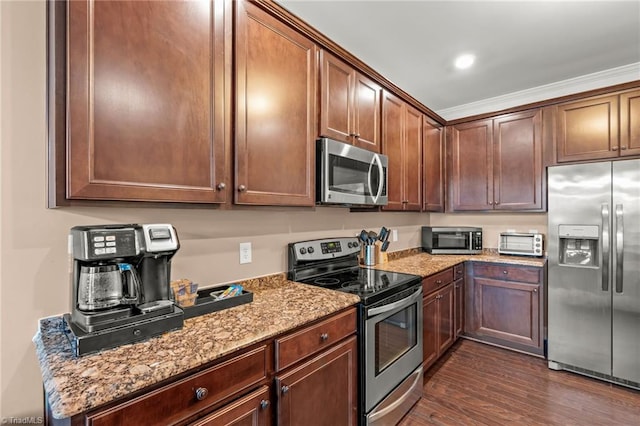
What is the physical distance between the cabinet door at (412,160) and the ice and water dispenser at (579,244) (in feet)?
3.99

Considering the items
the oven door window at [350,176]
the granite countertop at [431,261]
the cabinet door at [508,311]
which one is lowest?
the cabinet door at [508,311]

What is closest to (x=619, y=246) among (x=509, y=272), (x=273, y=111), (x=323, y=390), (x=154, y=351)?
(x=509, y=272)

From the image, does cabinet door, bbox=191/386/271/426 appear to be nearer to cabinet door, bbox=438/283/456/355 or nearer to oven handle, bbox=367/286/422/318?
oven handle, bbox=367/286/422/318

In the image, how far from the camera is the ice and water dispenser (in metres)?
2.53

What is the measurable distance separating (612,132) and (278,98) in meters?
2.87

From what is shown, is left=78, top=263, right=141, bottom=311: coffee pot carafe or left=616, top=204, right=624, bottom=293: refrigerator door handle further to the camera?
left=616, top=204, right=624, bottom=293: refrigerator door handle

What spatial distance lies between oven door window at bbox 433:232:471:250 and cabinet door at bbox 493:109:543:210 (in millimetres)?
459

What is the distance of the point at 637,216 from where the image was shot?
233 cm

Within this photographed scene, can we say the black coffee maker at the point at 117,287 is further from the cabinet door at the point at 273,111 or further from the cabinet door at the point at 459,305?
the cabinet door at the point at 459,305

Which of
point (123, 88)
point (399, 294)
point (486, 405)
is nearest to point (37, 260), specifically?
point (123, 88)

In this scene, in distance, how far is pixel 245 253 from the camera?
1833 millimetres

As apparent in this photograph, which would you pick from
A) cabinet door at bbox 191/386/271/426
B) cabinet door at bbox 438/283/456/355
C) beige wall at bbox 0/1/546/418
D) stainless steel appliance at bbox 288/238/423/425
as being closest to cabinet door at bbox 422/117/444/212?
cabinet door at bbox 438/283/456/355

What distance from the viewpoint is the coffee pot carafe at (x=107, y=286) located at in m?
1.05

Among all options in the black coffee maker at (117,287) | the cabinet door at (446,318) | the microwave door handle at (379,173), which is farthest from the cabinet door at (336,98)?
the cabinet door at (446,318)
